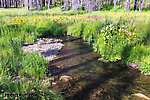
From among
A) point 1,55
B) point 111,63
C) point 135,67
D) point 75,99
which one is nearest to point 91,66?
point 111,63

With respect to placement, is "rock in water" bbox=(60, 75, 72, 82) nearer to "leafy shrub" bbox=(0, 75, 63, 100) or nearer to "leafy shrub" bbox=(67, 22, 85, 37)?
"leafy shrub" bbox=(0, 75, 63, 100)

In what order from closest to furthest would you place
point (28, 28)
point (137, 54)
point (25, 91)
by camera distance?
point (25, 91) → point (137, 54) → point (28, 28)

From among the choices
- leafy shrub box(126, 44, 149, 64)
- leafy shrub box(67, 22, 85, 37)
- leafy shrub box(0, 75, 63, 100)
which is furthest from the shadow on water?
leafy shrub box(67, 22, 85, 37)

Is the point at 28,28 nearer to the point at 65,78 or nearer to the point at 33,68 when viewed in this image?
the point at 33,68

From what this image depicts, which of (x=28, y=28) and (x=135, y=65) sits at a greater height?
(x=28, y=28)

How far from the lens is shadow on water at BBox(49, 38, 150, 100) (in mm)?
3672

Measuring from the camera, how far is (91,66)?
540 cm

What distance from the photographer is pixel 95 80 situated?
14.3 ft

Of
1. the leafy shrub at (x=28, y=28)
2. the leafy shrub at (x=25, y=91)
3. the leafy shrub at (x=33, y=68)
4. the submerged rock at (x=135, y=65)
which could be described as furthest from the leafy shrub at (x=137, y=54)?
the leafy shrub at (x=28, y=28)

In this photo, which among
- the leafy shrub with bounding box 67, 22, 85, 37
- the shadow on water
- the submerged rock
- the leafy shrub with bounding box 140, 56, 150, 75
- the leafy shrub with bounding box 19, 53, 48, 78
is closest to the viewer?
the shadow on water

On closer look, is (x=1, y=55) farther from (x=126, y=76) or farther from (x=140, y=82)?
(x=140, y=82)

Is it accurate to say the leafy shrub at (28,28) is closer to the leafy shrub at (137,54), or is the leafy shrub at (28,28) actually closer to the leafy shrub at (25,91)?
the leafy shrub at (137,54)

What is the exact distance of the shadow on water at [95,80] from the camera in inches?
145

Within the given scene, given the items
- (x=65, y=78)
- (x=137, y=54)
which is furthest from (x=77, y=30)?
(x=65, y=78)
